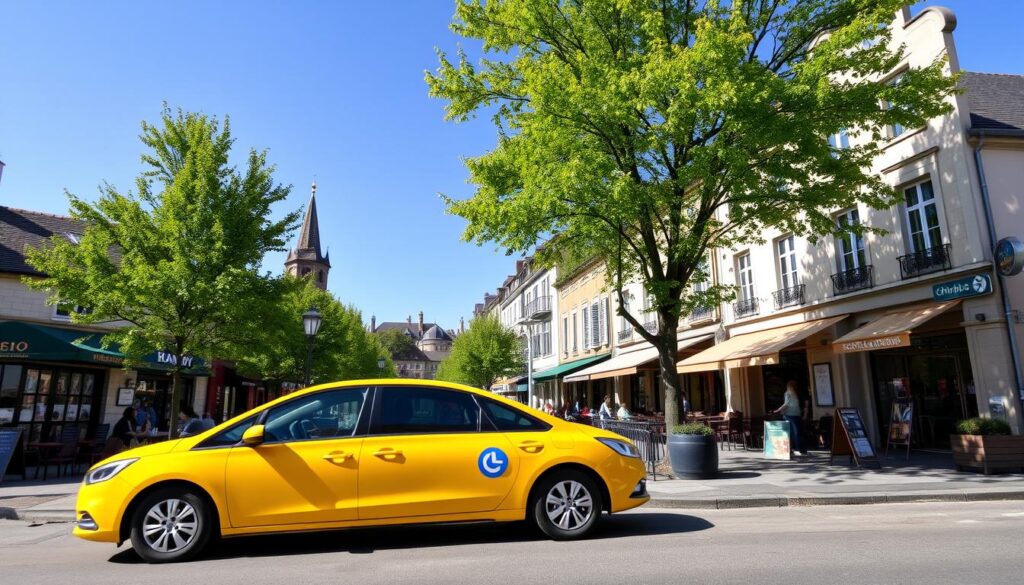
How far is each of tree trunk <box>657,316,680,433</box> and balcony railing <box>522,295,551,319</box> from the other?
2955 centimetres

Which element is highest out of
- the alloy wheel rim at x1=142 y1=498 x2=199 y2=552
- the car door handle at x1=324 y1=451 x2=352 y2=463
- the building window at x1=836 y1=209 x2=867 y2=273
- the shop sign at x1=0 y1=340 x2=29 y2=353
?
the building window at x1=836 y1=209 x2=867 y2=273

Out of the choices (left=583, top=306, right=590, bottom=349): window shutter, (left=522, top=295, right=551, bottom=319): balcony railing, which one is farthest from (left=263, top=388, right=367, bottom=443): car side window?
(left=522, top=295, right=551, bottom=319): balcony railing

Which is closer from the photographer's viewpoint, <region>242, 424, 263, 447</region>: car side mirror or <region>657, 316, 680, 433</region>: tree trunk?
<region>242, 424, 263, 447</region>: car side mirror

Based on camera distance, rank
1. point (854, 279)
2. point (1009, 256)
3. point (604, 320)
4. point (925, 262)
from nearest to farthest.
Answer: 1. point (1009, 256)
2. point (925, 262)
3. point (854, 279)
4. point (604, 320)

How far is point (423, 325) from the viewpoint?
173 m

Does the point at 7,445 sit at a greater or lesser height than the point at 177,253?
lesser

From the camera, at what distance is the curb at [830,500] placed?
326 inches

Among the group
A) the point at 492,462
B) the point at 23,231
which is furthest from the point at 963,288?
the point at 23,231

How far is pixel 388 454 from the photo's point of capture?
546 cm

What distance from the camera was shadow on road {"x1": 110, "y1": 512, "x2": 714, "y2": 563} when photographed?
560cm

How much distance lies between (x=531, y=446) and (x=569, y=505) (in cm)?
71

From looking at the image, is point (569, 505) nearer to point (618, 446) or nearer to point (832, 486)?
point (618, 446)

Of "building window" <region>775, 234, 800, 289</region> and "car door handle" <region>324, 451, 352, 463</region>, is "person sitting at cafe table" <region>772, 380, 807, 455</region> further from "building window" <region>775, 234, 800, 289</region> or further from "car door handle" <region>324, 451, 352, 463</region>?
"car door handle" <region>324, 451, 352, 463</region>

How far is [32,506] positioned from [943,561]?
38.9 feet
